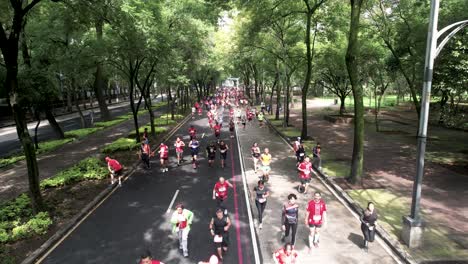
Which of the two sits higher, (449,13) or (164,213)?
(449,13)

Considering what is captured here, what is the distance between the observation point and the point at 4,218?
459 inches

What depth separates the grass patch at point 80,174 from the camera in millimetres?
15252

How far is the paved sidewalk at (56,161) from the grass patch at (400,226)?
14709 mm

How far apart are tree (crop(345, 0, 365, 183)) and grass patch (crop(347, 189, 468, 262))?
117 centimetres

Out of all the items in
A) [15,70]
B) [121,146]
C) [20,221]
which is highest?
[15,70]

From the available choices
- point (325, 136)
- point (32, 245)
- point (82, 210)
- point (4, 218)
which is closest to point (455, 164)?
point (325, 136)

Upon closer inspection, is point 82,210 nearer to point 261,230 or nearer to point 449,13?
point 261,230

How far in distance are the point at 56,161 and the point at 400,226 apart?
1860 centimetres

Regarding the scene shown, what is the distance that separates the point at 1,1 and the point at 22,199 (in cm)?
775

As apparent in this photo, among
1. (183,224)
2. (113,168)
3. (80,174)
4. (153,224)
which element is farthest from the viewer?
(80,174)

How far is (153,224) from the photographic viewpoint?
1138 centimetres

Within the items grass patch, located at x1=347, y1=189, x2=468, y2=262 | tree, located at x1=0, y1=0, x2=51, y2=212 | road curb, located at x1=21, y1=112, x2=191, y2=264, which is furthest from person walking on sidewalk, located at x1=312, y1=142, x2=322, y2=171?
tree, located at x1=0, y1=0, x2=51, y2=212

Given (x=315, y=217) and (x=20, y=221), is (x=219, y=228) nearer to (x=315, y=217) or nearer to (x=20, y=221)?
(x=315, y=217)

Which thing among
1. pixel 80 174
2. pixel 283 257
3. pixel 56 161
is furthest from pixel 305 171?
pixel 56 161
